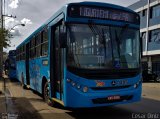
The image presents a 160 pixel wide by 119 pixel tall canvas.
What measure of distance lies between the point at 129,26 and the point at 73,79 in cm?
251

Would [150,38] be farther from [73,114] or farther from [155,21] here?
[73,114]

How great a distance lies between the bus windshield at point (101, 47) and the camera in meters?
8.70

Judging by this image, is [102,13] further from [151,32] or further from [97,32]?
[151,32]

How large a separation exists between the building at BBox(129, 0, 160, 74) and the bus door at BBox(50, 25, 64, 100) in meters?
29.5

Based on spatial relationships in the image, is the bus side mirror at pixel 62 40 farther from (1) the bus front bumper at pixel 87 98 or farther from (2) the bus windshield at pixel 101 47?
(1) the bus front bumper at pixel 87 98

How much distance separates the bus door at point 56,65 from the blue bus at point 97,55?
0.03 metres

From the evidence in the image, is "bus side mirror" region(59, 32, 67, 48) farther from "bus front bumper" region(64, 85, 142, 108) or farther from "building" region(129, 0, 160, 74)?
"building" region(129, 0, 160, 74)

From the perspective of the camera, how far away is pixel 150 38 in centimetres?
4106

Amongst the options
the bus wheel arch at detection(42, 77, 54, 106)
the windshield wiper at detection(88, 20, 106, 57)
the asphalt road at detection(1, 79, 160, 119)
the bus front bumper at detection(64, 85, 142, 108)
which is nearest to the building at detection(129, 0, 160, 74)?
the bus wheel arch at detection(42, 77, 54, 106)

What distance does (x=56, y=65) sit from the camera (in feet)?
33.8

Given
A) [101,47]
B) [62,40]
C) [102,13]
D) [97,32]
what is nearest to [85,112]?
[101,47]

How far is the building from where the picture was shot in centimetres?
3900

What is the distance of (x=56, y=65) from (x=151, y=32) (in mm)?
32401

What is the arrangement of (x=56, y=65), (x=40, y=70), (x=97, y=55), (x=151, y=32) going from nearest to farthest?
(x=97, y=55) → (x=56, y=65) → (x=40, y=70) → (x=151, y=32)
